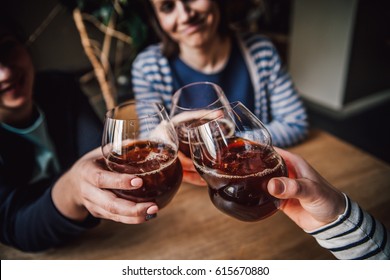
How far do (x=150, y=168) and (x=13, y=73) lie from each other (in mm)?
536

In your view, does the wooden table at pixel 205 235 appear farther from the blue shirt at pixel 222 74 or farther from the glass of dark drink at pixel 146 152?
the blue shirt at pixel 222 74

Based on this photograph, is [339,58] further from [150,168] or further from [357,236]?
[150,168]

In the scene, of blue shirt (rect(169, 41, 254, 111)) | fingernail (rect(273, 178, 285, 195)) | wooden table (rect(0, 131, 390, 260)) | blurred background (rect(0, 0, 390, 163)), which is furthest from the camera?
blurred background (rect(0, 0, 390, 163))

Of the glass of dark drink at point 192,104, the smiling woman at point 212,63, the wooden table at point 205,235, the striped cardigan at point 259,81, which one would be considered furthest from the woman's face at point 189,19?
the wooden table at point 205,235

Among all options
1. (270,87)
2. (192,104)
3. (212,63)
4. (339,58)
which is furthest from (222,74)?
(339,58)

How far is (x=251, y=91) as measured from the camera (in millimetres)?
1142

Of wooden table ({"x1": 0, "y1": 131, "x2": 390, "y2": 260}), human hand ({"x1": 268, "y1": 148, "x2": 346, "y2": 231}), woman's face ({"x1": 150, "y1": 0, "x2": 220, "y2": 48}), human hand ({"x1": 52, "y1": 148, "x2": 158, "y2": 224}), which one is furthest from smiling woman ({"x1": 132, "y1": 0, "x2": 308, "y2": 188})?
human hand ({"x1": 52, "y1": 148, "x2": 158, "y2": 224})

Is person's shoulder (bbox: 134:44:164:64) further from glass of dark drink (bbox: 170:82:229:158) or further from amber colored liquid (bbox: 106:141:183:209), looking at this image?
amber colored liquid (bbox: 106:141:183:209)

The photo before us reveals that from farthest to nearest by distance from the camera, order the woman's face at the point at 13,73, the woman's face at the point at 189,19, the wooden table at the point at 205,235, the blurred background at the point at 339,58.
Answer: the blurred background at the point at 339,58, the woman's face at the point at 189,19, the woman's face at the point at 13,73, the wooden table at the point at 205,235


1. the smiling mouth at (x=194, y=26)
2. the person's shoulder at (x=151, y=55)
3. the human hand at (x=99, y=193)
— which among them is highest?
the smiling mouth at (x=194, y=26)

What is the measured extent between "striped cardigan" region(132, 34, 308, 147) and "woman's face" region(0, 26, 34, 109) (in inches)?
15.7

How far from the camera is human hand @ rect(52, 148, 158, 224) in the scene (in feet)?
1.54

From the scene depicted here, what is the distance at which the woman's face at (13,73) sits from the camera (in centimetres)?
79
